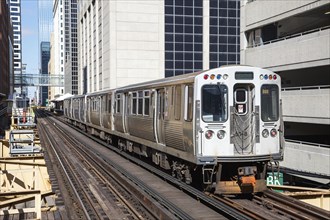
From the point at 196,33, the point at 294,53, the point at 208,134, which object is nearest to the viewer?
the point at 208,134

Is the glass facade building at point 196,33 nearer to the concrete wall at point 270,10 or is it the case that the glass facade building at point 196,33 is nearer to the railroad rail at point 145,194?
the concrete wall at point 270,10

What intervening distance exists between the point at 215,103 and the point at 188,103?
32.2 inches

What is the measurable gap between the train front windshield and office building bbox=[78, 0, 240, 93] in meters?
47.3

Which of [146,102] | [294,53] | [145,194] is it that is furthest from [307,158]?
[145,194]

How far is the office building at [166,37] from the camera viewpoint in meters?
57.9

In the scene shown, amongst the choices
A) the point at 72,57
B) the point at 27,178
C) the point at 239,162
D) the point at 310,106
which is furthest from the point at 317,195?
the point at 72,57

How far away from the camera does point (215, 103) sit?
10734 mm

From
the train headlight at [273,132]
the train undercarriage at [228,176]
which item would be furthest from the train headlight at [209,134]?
the train headlight at [273,132]

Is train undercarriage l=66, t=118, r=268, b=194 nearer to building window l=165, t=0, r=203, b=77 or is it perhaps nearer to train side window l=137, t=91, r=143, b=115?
train side window l=137, t=91, r=143, b=115

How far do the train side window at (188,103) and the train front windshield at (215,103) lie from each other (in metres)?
0.42

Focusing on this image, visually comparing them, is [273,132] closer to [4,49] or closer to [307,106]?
[307,106]

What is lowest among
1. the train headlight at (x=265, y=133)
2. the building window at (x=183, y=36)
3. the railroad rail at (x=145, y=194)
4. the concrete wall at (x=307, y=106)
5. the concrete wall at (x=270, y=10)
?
the railroad rail at (x=145, y=194)

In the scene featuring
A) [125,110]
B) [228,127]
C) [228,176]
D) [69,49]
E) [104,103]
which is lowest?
[228,176]

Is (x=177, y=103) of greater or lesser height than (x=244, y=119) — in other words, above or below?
above
